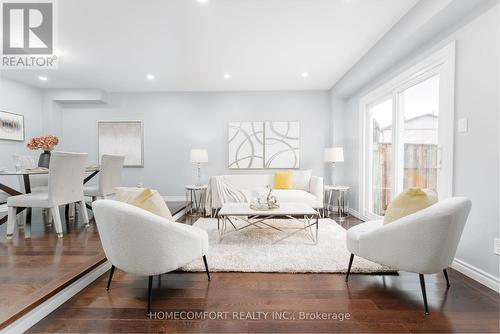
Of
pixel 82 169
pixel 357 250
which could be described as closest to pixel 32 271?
pixel 82 169

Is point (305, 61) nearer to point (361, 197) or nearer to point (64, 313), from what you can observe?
point (361, 197)

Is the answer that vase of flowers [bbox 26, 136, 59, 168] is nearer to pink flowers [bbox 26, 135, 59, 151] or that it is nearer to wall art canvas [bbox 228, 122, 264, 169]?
pink flowers [bbox 26, 135, 59, 151]

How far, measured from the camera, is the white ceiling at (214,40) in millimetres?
2441

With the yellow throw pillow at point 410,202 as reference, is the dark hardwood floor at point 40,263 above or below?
below

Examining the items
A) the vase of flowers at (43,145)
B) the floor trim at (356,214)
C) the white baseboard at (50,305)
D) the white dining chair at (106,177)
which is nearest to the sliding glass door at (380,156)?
the floor trim at (356,214)

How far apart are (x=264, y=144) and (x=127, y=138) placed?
301cm

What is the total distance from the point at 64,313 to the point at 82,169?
79.6 inches

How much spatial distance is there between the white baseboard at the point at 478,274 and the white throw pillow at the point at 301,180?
106 inches

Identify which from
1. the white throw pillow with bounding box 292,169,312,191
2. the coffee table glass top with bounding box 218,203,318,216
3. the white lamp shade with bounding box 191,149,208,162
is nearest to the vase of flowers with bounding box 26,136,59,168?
the white lamp shade with bounding box 191,149,208,162

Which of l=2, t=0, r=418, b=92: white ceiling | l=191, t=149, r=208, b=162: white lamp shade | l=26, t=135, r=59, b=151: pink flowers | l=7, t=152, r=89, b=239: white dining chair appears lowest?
l=7, t=152, r=89, b=239: white dining chair

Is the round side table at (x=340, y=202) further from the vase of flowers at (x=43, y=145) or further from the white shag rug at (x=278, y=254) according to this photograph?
the vase of flowers at (x=43, y=145)

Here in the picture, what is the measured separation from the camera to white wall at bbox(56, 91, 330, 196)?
17.0ft

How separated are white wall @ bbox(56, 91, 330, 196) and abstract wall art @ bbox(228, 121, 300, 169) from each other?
0.15 metres

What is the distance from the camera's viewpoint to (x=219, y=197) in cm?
423
